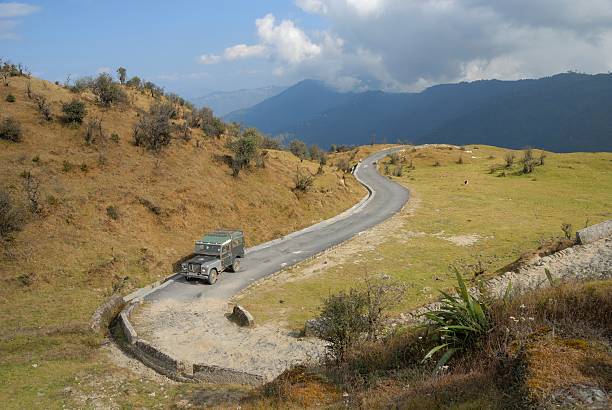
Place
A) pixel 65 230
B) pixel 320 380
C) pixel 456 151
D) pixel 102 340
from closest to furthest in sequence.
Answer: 1. pixel 320 380
2. pixel 102 340
3. pixel 65 230
4. pixel 456 151

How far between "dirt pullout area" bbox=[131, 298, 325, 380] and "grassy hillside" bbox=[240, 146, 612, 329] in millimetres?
1643

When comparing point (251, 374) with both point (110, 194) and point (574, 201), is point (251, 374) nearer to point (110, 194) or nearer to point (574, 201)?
point (110, 194)

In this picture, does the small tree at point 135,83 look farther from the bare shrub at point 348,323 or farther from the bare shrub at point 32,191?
the bare shrub at point 348,323

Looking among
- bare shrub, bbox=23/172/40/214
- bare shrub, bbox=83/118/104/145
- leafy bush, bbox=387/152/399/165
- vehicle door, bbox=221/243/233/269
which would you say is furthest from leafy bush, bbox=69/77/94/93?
leafy bush, bbox=387/152/399/165

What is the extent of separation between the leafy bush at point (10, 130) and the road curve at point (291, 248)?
57.9 ft

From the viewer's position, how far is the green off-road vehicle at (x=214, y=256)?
920 inches

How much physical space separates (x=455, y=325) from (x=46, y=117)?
120 ft

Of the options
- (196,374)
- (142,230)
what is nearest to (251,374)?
(196,374)

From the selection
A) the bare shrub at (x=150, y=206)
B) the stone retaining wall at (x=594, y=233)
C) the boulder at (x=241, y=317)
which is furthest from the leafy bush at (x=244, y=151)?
the stone retaining wall at (x=594, y=233)

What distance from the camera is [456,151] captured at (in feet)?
298

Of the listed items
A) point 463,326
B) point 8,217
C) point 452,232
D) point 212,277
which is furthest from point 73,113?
point 463,326

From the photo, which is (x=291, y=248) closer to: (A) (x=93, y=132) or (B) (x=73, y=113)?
(A) (x=93, y=132)

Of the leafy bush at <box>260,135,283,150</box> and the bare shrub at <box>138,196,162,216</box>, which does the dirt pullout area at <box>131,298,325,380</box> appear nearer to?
the bare shrub at <box>138,196,162,216</box>

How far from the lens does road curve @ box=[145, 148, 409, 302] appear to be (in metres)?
22.6
